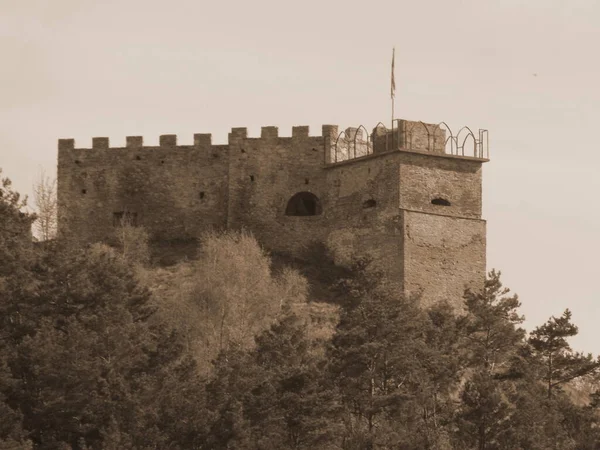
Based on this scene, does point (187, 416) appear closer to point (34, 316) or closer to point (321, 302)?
point (34, 316)

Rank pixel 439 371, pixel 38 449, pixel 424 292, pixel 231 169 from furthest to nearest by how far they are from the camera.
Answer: pixel 231 169, pixel 424 292, pixel 439 371, pixel 38 449

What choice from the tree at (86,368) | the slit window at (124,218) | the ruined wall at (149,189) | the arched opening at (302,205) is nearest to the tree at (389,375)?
the tree at (86,368)

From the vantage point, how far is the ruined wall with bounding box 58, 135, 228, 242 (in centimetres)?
7619

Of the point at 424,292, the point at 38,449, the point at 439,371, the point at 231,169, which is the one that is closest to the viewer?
the point at 38,449

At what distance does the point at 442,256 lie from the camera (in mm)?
71562

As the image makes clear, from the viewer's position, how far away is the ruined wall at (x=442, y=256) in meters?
70.8

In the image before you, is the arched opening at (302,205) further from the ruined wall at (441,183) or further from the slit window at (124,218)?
the slit window at (124,218)

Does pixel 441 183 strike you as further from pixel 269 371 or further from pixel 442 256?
pixel 269 371

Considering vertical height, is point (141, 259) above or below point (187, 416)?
above

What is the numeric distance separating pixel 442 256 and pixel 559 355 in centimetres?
Result: 562

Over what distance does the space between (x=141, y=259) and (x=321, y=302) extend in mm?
6152

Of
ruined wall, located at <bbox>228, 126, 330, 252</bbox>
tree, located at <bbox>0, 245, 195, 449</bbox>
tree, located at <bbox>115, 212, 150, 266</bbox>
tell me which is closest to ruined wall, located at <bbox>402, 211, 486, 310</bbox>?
ruined wall, located at <bbox>228, 126, 330, 252</bbox>

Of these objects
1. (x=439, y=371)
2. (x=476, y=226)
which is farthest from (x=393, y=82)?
(x=439, y=371)

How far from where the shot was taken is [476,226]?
72375 mm
